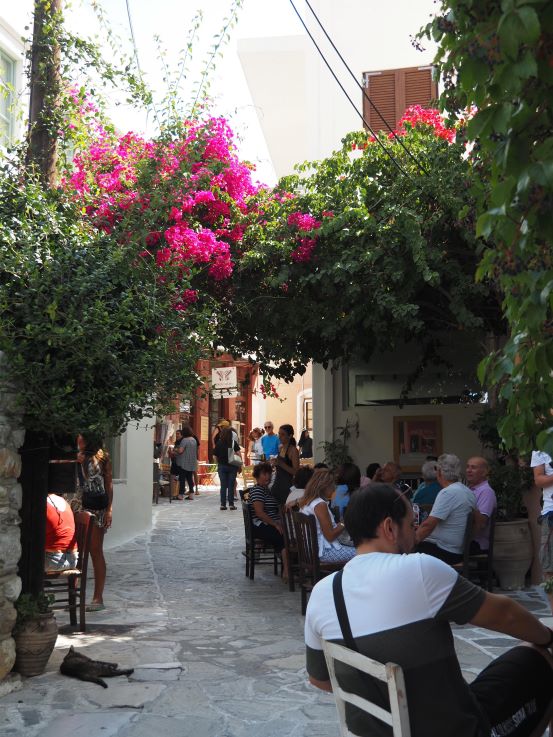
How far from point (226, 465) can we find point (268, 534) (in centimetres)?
862

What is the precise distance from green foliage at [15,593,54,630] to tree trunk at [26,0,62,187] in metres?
3.19

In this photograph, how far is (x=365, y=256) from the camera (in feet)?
32.4

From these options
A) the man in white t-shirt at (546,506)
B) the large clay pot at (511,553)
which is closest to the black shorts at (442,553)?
the large clay pot at (511,553)

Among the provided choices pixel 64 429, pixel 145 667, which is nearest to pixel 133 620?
pixel 145 667

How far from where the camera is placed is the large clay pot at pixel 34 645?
20.0ft

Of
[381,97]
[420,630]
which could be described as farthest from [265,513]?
[381,97]

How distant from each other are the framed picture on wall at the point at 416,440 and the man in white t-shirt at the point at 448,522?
700 cm

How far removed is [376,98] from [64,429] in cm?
1139

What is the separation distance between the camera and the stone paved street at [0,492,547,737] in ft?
17.1

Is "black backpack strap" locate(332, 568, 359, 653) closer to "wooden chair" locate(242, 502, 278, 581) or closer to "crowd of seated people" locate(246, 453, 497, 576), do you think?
"crowd of seated people" locate(246, 453, 497, 576)

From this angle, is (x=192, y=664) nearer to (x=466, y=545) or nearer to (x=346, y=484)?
(x=466, y=545)

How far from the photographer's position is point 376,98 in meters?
15.8

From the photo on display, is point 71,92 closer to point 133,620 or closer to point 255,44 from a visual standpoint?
point 133,620

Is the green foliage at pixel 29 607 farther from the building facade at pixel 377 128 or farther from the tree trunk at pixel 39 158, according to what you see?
the building facade at pixel 377 128
